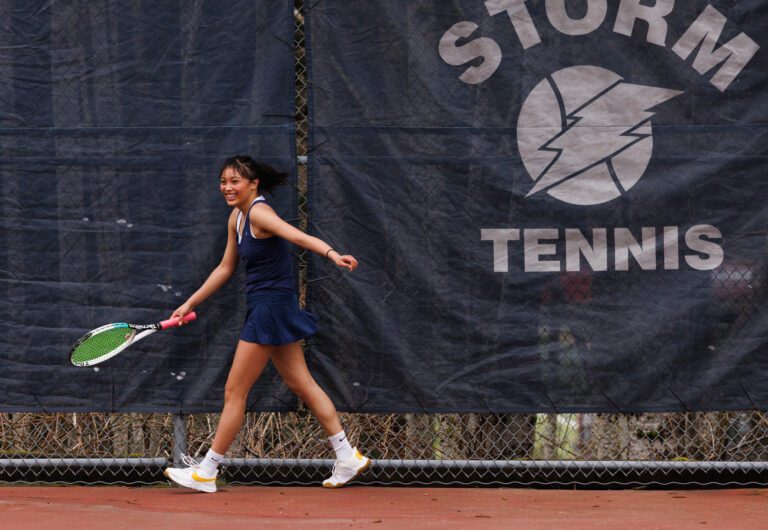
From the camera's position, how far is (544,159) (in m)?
6.18

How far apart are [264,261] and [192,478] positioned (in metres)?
1.20

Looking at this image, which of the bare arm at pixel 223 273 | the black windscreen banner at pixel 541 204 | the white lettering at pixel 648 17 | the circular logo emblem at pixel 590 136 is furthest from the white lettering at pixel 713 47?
the bare arm at pixel 223 273

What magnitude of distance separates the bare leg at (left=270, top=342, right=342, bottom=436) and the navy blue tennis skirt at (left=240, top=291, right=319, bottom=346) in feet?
0.37

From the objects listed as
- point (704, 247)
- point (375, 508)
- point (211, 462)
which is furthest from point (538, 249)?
point (211, 462)

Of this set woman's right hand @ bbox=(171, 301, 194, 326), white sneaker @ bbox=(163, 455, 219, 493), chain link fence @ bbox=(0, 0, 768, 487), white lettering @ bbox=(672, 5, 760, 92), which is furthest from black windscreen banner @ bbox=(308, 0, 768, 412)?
white sneaker @ bbox=(163, 455, 219, 493)

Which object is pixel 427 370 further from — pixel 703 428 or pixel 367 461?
pixel 703 428

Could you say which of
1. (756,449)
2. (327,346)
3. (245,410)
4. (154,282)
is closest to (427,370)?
(327,346)

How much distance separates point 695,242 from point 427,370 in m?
1.59

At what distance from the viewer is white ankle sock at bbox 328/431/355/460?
6035 mm

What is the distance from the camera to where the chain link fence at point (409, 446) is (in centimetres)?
628

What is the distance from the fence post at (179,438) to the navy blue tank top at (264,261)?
34.8 inches

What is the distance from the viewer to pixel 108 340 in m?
5.97

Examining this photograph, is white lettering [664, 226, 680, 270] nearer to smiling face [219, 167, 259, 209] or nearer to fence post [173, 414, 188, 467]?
smiling face [219, 167, 259, 209]

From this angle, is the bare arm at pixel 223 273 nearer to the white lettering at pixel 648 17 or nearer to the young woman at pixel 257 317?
the young woman at pixel 257 317
